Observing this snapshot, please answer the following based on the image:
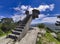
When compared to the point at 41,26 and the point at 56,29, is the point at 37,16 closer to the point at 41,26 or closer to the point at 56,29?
the point at 41,26

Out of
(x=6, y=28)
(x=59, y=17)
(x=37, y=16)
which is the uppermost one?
(x=37, y=16)

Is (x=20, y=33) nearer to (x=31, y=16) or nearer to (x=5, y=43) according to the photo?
(x=5, y=43)

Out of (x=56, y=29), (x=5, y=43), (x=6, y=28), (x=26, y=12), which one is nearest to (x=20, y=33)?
(x=5, y=43)

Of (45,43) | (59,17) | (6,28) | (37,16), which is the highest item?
(37,16)

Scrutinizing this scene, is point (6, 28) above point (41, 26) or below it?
below

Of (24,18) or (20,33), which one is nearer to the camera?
Result: (20,33)

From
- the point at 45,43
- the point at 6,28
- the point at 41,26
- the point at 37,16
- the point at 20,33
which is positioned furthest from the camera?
the point at 6,28

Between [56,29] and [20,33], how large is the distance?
12.1 metres

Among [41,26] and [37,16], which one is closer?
[37,16]

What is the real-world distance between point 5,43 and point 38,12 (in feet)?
12.7

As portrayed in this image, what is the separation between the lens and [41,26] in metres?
11.8

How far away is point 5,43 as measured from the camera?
5.07m

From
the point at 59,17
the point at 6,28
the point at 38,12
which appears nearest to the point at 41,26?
the point at 59,17

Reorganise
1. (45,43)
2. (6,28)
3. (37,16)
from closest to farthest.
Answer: (45,43), (37,16), (6,28)
